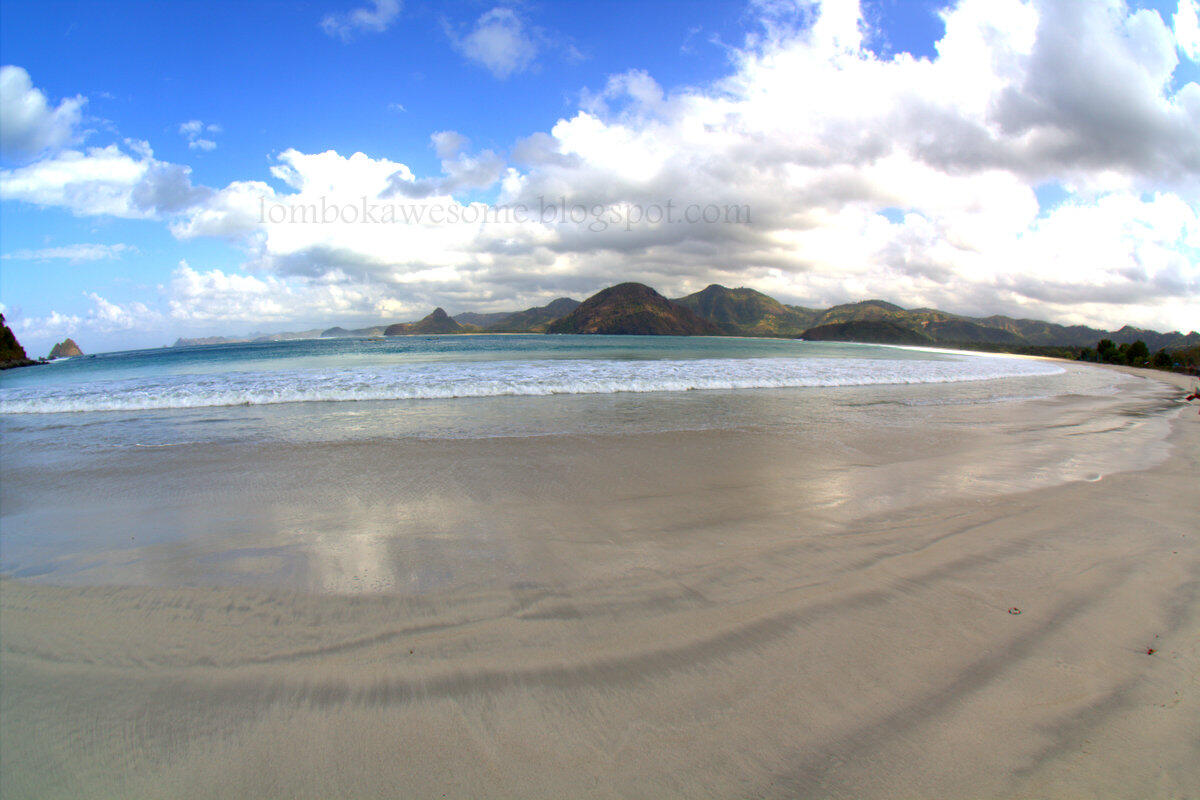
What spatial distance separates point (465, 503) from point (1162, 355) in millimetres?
76186

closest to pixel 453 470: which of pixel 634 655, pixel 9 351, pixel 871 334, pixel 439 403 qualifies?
pixel 634 655

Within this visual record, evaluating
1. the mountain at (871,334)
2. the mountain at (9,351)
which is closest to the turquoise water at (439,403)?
the mountain at (9,351)

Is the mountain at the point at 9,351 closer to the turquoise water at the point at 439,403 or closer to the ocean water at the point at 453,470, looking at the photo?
the turquoise water at the point at 439,403

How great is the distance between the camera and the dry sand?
2.32 metres

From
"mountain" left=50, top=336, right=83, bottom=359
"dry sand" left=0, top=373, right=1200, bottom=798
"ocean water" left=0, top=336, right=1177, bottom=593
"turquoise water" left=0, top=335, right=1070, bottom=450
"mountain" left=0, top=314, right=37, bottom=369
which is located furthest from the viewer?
"mountain" left=50, top=336, right=83, bottom=359

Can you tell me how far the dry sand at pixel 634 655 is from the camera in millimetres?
2316

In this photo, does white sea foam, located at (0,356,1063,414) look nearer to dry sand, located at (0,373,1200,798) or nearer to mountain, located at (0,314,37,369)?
dry sand, located at (0,373,1200,798)

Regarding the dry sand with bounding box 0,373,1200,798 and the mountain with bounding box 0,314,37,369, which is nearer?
the dry sand with bounding box 0,373,1200,798

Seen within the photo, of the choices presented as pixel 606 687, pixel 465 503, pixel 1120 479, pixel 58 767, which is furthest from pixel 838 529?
pixel 58 767

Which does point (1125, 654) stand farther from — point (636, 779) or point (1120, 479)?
point (1120, 479)

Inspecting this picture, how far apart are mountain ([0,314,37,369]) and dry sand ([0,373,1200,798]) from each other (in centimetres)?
8813

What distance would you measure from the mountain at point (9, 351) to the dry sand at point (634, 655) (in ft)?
289

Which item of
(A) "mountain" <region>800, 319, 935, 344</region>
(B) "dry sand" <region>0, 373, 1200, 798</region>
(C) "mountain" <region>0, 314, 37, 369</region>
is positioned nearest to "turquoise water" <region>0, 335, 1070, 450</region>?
(B) "dry sand" <region>0, 373, 1200, 798</region>

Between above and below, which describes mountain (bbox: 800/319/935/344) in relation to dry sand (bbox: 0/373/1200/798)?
above
